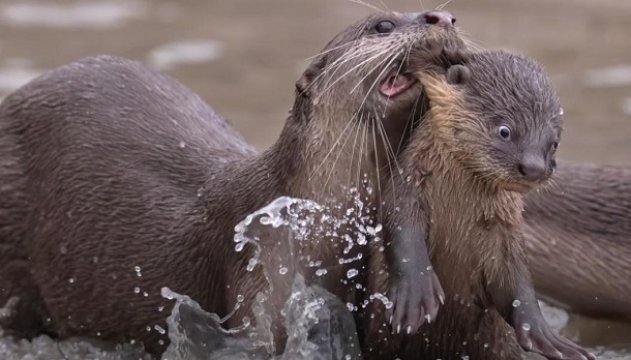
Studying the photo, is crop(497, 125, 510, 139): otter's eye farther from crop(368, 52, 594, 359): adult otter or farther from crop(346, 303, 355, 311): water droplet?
crop(346, 303, 355, 311): water droplet

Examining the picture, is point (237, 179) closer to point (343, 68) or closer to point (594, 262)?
point (343, 68)

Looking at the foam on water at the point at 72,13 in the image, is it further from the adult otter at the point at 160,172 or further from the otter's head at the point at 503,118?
the otter's head at the point at 503,118

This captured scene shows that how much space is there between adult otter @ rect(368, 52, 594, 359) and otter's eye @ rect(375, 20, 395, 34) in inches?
6.6

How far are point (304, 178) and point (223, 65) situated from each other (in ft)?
11.4

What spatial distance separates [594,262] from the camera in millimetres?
4926

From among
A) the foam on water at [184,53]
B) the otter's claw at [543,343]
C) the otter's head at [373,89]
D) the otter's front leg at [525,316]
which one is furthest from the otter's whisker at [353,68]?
the foam on water at [184,53]

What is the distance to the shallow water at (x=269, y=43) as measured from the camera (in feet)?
21.3

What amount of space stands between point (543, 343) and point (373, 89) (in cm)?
65

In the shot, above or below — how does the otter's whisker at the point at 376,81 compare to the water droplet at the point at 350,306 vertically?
above

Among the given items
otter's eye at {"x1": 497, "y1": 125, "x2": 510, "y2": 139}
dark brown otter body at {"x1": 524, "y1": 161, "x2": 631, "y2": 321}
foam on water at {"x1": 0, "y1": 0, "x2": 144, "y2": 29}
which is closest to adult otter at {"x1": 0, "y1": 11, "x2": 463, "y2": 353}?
otter's eye at {"x1": 497, "y1": 125, "x2": 510, "y2": 139}

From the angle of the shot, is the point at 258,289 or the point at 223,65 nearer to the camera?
the point at 258,289

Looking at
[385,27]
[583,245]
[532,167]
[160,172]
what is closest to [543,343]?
[532,167]

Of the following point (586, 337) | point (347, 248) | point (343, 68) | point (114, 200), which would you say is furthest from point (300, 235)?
point (586, 337)

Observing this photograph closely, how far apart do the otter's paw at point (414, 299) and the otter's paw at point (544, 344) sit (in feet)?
0.66
